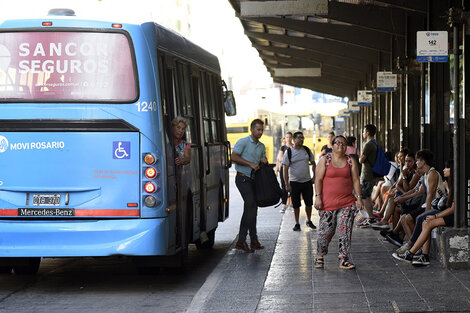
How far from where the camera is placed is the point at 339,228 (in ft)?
38.0

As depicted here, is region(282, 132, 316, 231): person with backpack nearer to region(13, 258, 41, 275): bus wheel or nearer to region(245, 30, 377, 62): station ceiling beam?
region(13, 258, 41, 275): bus wheel

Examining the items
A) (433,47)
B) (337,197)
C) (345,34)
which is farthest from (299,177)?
(345,34)

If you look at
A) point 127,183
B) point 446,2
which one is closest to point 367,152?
point 446,2

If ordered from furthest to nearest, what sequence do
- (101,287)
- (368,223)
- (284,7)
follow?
(284,7) → (368,223) → (101,287)

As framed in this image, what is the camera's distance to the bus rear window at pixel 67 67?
10.1 meters

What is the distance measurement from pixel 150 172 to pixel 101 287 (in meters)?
1.67

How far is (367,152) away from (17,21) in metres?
9.18

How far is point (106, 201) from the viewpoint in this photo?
10070 mm

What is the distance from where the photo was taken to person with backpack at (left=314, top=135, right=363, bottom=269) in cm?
1155

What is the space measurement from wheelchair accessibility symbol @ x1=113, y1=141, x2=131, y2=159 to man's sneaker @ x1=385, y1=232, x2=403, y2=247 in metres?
4.82

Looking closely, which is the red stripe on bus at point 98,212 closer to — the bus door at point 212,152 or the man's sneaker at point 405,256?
the bus door at point 212,152

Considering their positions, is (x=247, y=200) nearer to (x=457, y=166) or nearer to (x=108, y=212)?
(x=457, y=166)

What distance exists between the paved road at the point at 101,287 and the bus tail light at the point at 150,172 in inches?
50.1

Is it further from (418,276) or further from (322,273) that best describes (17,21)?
(418,276)
